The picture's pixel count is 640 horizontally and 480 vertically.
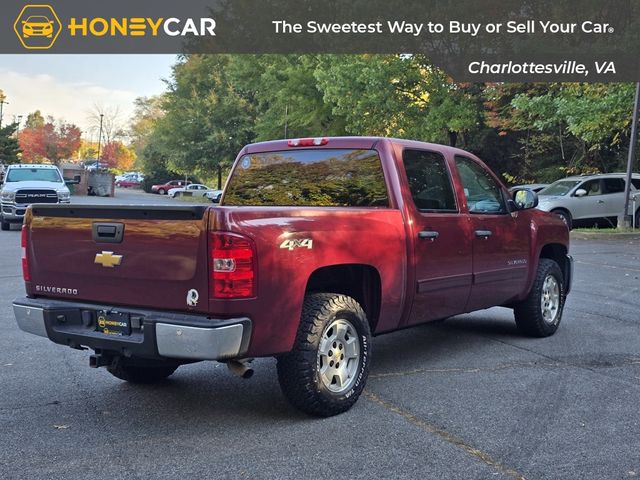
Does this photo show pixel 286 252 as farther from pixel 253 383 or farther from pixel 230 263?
pixel 253 383

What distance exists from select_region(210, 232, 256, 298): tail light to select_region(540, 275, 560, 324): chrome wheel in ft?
13.4

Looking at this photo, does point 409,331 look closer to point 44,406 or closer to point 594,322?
point 594,322

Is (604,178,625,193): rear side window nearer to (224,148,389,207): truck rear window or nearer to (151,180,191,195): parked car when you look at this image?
(224,148,389,207): truck rear window

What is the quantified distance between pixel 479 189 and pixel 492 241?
1.70ft

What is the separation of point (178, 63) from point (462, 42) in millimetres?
29996

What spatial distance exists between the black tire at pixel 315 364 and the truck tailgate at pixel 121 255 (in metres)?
0.73

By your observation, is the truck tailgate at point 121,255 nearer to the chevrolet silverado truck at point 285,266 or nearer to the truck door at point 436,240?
the chevrolet silverado truck at point 285,266

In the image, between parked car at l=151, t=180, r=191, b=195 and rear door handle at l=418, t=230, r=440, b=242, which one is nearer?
rear door handle at l=418, t=230, r=440, b=242

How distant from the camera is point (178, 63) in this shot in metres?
52.6

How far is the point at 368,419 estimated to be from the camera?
15.1 ft

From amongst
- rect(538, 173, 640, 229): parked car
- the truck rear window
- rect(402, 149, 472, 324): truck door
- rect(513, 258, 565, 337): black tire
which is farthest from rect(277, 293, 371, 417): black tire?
rect(538, 173, 640, 229): parked car

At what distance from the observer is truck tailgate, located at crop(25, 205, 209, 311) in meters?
4.12

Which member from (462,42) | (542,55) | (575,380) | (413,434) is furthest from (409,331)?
(462,42)

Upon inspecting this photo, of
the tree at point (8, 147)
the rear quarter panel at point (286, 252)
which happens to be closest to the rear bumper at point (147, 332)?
the rear quarter panel at point (286, 252)
